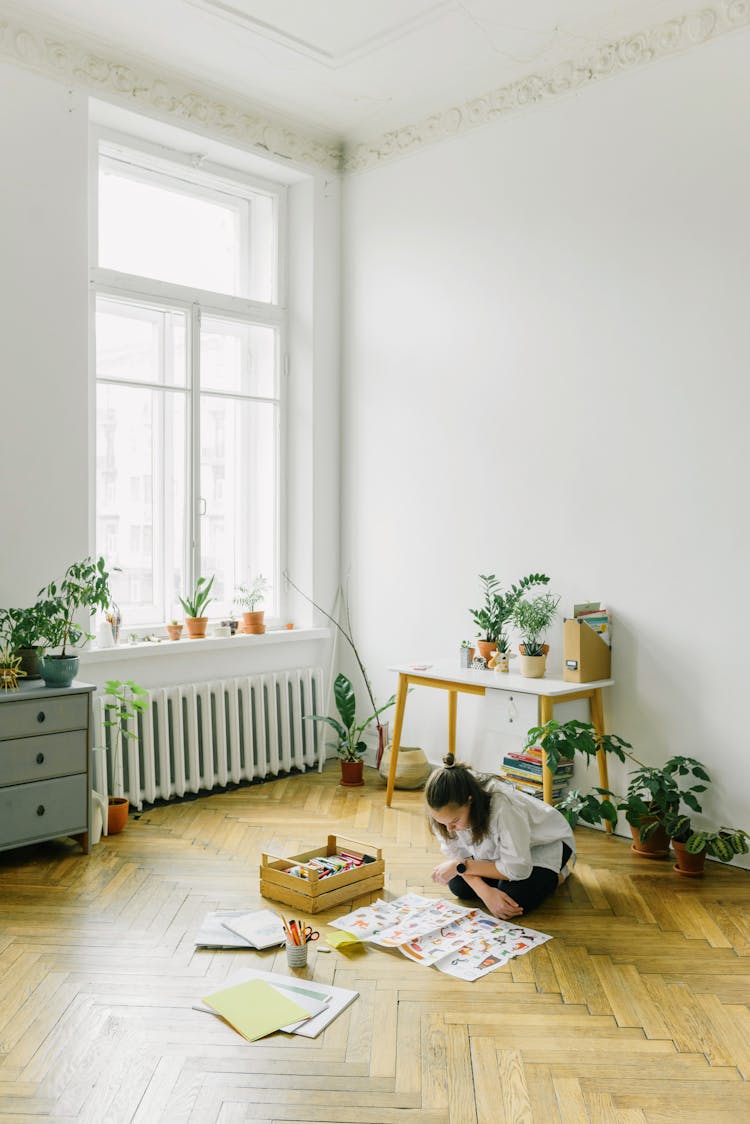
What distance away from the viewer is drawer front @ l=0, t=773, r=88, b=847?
3754 millimetres

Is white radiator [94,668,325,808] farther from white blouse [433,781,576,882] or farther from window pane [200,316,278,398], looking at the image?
white blouse [433,781,576,882]

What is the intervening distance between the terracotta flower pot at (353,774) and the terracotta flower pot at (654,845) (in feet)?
5.22

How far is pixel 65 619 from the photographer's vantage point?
4.07m

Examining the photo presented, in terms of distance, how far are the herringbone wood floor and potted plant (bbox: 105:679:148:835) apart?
1.03 feet

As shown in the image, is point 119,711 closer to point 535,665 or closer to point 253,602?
A: point 253,602

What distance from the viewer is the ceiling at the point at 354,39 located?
4.12 metres

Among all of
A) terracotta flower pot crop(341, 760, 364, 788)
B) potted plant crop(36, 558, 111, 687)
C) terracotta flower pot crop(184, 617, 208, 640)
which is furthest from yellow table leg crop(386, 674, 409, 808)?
potted plant crop(36, 558, 111, 687)

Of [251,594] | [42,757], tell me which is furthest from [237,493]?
[42,757]

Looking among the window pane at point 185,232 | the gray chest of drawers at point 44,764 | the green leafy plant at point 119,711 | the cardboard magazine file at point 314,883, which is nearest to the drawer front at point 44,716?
the gray chest of drawers at point 44,764

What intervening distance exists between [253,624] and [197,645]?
47 cm

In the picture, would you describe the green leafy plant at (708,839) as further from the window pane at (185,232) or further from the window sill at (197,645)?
the window pane at (185,232)

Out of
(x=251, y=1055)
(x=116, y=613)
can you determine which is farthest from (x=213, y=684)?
(x=251, y=1055)

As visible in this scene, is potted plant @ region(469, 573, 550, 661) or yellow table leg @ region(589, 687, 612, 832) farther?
potted plant @ region(469, 573, 550, 661)

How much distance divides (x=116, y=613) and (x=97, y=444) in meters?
0.85
